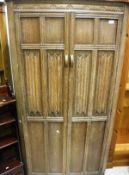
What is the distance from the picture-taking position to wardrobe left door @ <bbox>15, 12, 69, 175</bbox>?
1.33 meters

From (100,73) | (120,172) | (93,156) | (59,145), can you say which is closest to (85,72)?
(100,73)

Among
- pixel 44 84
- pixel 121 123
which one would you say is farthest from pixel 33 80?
pixel 121 123

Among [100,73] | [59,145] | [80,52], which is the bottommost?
[59,145]

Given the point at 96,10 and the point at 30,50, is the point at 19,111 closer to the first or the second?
the point at 30,50

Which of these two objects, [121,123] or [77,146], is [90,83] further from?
[121,123]

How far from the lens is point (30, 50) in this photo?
1.39 metres

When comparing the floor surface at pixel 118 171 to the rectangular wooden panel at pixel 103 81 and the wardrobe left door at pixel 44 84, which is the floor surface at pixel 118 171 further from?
the rectangular wooden panel at pixel 103 81

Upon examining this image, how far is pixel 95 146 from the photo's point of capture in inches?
71.0

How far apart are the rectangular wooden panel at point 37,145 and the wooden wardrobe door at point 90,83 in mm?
247

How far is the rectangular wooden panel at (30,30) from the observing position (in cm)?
132

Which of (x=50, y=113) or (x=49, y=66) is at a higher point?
(x=49, y=66)

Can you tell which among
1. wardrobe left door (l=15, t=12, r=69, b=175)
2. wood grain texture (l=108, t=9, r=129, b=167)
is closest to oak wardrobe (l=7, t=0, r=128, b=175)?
wardrobe left door (l=15, t=12, r=69, b=175)

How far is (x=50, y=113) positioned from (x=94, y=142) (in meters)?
0.52

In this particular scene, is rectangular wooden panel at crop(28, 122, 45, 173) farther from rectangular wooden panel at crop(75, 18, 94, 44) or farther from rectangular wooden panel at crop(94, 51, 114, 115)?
rectangular wooden panel at crop(75, 18, 94, 44)
